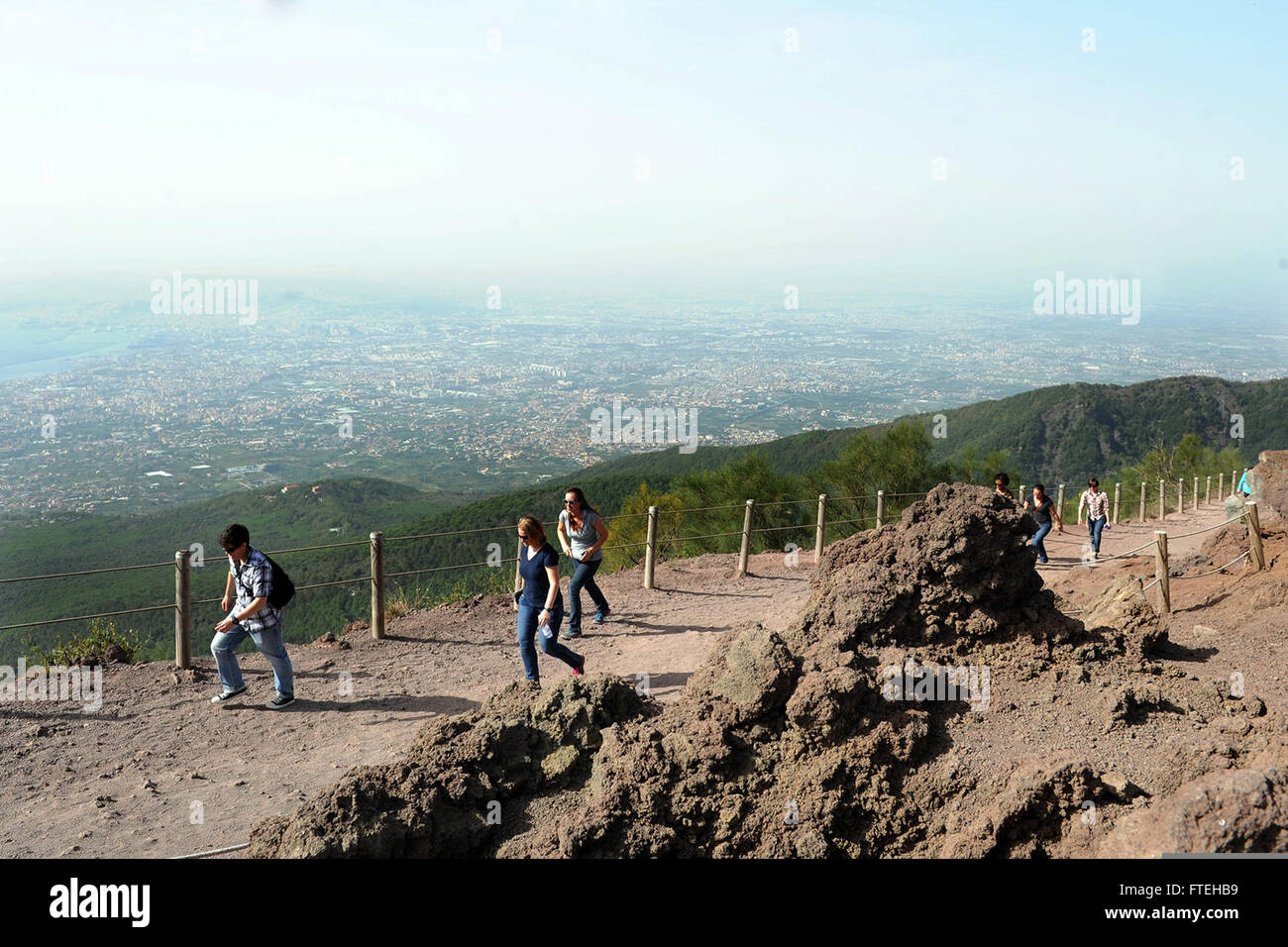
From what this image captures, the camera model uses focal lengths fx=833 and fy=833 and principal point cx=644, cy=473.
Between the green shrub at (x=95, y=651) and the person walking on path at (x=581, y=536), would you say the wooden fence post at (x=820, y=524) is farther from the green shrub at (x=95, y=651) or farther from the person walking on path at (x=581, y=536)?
the green shrub at (x=95, y=651)

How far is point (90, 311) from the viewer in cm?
18725

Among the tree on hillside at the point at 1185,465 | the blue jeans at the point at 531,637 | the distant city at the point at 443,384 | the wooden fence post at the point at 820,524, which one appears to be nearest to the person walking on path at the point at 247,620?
the blue jeans at the point at 531,637

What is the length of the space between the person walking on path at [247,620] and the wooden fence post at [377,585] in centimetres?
178

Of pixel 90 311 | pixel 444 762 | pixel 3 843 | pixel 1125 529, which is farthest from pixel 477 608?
pixel 90 311

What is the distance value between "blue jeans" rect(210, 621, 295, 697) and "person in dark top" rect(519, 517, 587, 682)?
2058 millimetres

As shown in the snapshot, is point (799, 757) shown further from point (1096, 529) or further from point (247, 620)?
point (1096, 529)

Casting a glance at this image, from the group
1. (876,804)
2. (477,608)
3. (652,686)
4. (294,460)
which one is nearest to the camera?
(876,804)

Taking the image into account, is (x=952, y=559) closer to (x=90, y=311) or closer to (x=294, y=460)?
(x=294, y=460)

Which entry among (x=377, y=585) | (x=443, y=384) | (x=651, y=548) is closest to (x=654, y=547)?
(x=651, y=548)

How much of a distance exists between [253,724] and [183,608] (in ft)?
5.47

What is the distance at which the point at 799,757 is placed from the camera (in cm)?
386

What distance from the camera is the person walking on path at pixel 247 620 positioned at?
21.9ft
